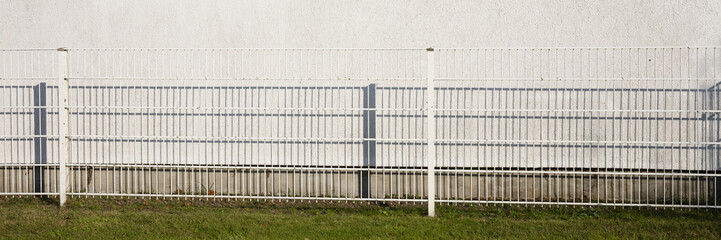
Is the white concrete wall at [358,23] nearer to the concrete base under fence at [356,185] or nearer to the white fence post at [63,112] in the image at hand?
the white fence post at [63,112]

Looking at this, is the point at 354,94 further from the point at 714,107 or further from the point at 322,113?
the point at 714,107

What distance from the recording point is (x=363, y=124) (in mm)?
6797

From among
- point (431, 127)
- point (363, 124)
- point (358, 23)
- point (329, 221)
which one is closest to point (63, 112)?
point (329, 221)

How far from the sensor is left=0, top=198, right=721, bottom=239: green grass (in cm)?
536

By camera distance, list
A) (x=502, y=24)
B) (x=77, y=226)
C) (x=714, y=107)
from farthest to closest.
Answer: (x=502, y=24) < (x=714, y=107) < (x=77, y=226)

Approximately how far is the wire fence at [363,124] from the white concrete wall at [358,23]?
149 millimetres

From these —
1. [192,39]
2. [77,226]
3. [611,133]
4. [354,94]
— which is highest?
[192,39]

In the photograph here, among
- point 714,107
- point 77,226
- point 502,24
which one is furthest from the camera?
point 502,24

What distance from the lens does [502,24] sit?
6.70 meters

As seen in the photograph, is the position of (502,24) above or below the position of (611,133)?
above

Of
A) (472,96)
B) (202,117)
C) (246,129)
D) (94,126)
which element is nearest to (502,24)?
(472,96)

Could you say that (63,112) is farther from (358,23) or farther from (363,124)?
(358,23)

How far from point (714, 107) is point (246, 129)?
15.7 ft

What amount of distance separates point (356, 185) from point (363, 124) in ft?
2.15
